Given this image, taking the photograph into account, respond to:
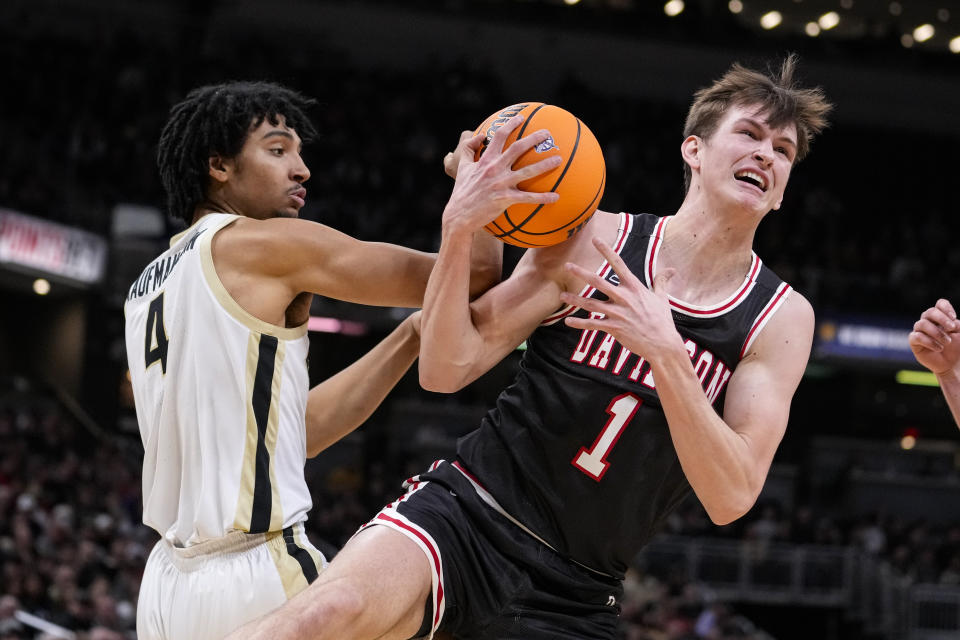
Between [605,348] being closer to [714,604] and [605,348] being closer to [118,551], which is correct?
[118,551]

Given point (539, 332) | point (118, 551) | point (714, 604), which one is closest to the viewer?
point (539, 332)

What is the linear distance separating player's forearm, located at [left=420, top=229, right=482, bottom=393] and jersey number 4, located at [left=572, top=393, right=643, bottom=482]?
1.53ft

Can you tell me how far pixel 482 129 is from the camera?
156 inches

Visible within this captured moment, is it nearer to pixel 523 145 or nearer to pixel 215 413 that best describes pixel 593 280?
pixel 523 145

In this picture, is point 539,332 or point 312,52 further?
point 312,52

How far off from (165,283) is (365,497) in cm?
1501

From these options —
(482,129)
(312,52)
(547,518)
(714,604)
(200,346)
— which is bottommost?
(714,604)

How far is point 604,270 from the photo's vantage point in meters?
4.00

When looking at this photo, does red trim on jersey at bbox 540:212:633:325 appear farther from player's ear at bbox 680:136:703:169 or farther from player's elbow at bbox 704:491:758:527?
player's elbow at bbox 704:491:758:527

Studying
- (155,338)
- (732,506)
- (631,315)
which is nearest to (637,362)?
(631,315)

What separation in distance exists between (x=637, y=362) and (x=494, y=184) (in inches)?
29.9

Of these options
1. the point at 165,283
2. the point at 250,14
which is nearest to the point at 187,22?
the point at 250,14

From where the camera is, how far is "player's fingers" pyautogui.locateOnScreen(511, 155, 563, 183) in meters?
3.71

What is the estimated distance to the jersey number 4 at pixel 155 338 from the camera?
155 inches
